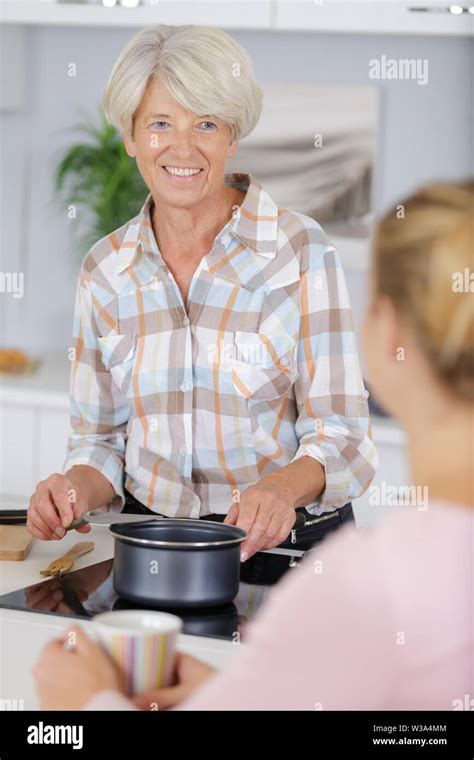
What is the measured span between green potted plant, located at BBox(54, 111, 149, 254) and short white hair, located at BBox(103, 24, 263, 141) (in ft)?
5.18

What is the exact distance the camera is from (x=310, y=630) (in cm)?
72

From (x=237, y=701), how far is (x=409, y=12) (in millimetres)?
2202

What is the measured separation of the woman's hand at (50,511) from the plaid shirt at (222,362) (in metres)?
0.16

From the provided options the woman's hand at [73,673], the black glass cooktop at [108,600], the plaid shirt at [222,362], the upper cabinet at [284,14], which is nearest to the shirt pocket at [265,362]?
the plaid shirt at [222,362]

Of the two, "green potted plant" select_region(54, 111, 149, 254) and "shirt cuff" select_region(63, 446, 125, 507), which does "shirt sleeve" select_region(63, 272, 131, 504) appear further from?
"green potted plant" select_region(54, 111, 149, 254)

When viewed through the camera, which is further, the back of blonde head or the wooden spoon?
the wooden spoon

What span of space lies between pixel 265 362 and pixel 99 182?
71.1 inches

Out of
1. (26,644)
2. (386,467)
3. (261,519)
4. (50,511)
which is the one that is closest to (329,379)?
(261,519)

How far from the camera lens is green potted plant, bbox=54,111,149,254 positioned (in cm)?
314

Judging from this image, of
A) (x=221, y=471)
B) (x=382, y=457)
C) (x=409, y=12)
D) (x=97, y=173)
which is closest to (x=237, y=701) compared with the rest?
(x=221, y=471)

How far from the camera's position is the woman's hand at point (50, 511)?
1.37m

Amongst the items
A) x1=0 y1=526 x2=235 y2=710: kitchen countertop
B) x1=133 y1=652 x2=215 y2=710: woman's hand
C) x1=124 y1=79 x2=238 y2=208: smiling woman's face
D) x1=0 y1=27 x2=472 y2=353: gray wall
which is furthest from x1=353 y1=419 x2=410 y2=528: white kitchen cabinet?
x1=133 y1=652 x2=215 y2=710: woman's hand

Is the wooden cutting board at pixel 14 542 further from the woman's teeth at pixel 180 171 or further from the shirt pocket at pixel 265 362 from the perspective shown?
the woman's teeth at pixel 180 171
